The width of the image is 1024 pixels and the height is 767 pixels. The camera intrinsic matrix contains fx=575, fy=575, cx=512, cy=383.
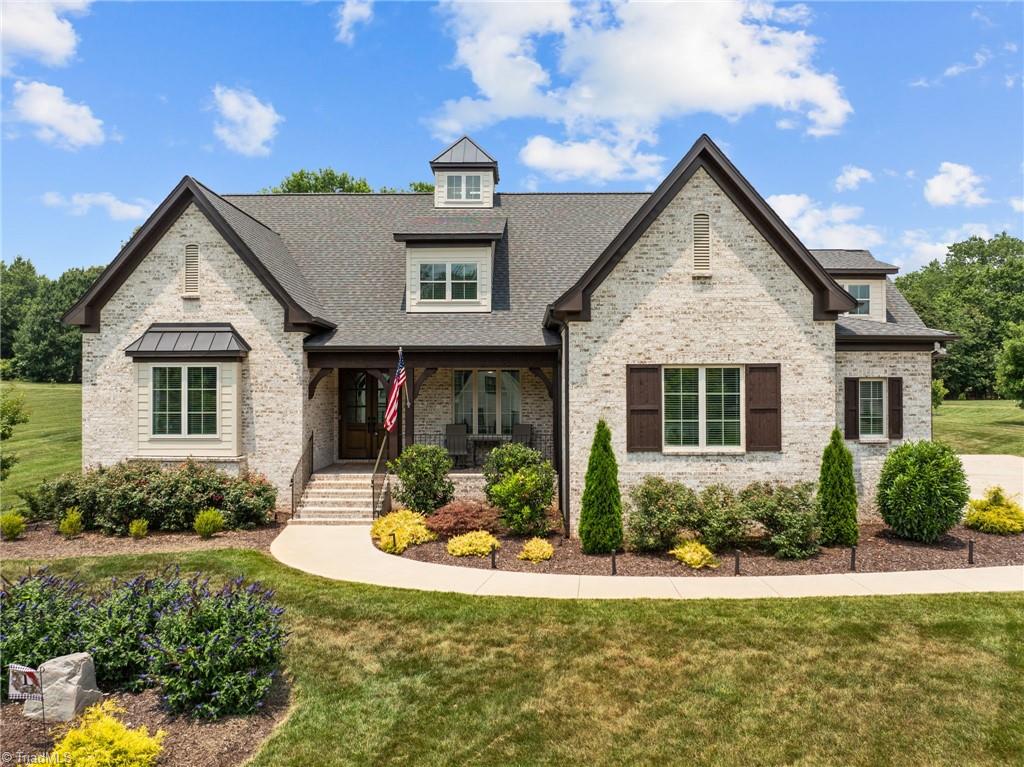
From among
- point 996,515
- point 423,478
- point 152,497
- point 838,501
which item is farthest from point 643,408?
point 152,497

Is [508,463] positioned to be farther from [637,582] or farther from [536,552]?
[637,582]

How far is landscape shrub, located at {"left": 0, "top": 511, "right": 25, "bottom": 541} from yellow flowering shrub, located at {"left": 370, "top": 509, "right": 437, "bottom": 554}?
815 cm

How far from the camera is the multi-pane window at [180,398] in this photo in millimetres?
15617

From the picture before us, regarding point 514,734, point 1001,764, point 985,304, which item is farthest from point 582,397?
point 985,304

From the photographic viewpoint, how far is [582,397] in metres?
13.3

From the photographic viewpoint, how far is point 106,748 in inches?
204

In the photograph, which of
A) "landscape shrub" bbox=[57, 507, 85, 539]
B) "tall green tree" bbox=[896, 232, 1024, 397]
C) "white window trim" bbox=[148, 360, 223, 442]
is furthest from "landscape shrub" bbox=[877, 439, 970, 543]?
"tall green tree" bbox=[896, 232, 1024, 397]

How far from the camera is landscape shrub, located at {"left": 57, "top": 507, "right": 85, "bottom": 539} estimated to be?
13609 millimetres

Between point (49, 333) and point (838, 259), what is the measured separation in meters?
73.9

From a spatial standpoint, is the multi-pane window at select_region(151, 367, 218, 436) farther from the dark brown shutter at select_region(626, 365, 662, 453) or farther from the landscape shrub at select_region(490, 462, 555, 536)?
the dark brown shutter at select_region(626, 365, 662, 453)

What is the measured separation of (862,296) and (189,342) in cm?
1869

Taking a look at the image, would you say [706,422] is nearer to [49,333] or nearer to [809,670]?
[809,670]

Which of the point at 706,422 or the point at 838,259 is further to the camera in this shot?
the point at 838,259

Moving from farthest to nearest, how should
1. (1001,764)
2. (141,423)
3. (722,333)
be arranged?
(141,423), (722,333), (1001,764)
